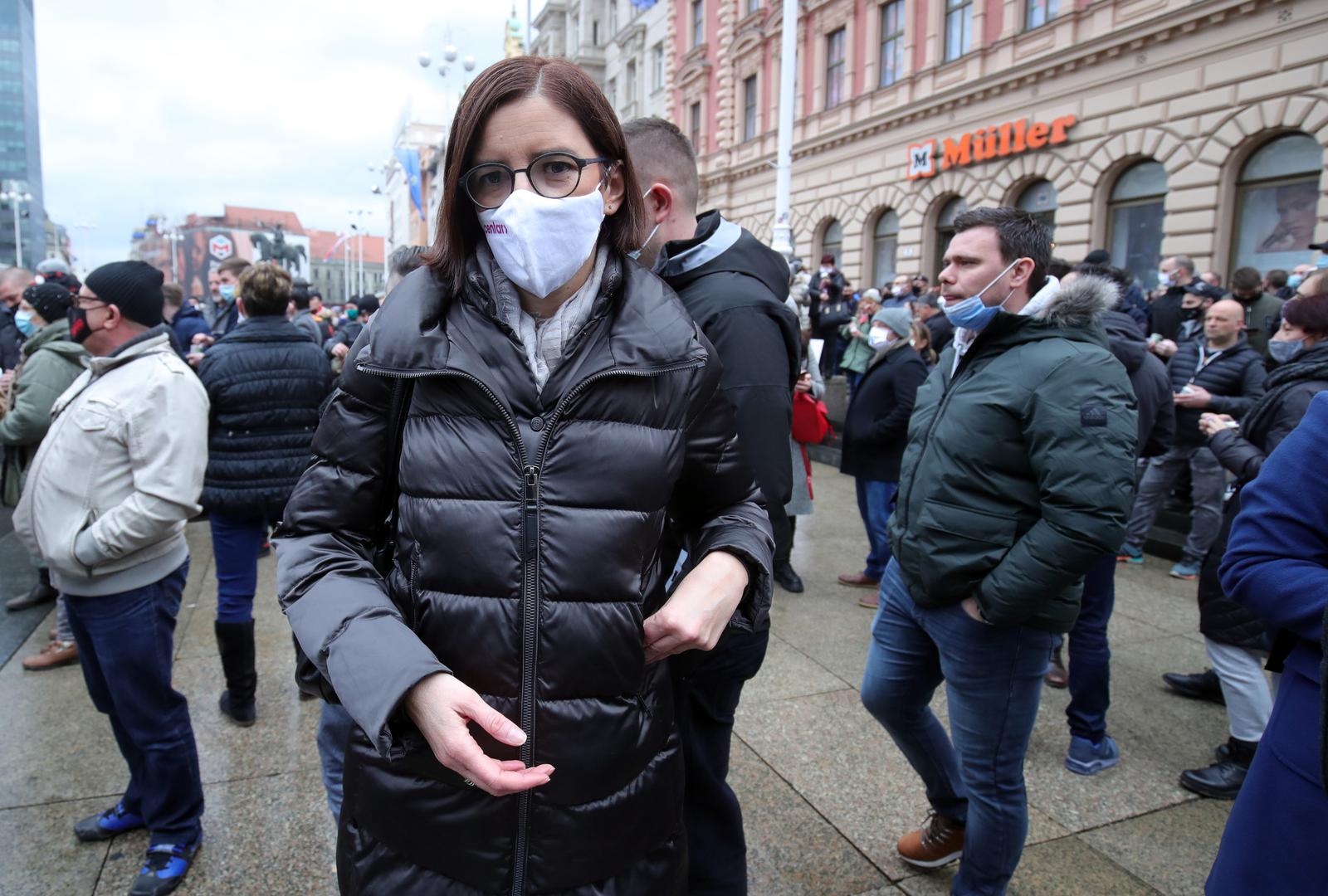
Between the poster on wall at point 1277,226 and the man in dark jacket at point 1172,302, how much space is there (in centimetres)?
438

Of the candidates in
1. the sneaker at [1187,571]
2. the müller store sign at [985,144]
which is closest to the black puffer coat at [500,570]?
the sneaker at [1187,571]

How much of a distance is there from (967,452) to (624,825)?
161 centimetres

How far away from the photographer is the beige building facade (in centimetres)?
1316

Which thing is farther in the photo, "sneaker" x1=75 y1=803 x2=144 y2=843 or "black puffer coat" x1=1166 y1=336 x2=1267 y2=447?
"black puffer coat" x1=1166 y1=336 x2=1267 y2=447

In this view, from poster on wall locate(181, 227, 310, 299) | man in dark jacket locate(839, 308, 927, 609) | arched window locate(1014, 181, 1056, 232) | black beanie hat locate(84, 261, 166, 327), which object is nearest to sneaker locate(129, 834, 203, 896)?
black beanie hat locate(84, 261, 166, 327)

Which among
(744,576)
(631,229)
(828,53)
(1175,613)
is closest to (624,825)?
(744,576)

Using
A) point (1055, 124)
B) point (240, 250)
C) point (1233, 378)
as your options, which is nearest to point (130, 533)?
point (1233, 378)

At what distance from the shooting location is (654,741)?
1530 millimetres

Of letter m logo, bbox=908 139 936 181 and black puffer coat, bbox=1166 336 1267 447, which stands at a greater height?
letter m logo, bbox=908 139 936 181

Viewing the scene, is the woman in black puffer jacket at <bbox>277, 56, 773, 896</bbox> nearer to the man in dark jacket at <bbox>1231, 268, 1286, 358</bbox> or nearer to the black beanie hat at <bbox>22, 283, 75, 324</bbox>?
the black beanie hat at <bbox>22, 283, 75, 324</bbox>

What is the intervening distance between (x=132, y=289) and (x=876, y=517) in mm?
4929

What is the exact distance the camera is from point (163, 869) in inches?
112

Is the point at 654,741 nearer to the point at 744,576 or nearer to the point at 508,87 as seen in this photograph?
the point at 744,576

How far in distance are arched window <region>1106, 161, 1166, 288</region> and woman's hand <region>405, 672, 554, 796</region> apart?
56.0 feet
